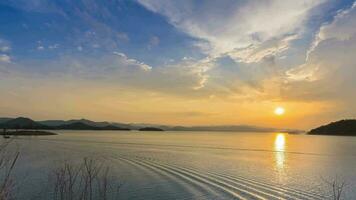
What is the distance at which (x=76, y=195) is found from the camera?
15820mm

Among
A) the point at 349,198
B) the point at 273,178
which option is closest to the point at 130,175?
the point at 273,178

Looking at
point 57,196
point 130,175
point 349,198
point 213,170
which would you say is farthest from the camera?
point 213,170

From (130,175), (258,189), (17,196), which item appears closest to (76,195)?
(17,196)

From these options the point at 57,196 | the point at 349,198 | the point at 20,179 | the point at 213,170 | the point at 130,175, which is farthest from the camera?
the point at 213,170

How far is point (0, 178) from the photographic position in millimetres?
19406

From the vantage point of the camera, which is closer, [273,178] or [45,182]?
[45,182]

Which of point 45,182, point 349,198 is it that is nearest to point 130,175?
point 45,182

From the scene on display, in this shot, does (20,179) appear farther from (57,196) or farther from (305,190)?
(305,190)

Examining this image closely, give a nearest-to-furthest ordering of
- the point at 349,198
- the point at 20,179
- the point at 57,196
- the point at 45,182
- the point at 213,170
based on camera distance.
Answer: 1. the point at 57,196
2. the point at 349,198
3. the point at 45,182
4. the point at 20,179
5. the point at 213,170

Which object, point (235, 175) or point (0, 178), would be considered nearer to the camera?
point (0, 178)

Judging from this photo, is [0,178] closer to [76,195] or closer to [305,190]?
[76,195]

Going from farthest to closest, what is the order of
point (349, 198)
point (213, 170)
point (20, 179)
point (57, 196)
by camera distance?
point (213, 170) → point (20, 179) → point (349, 198) → point (57, 196)

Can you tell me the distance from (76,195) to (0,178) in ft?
21.0

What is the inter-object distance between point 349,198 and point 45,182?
16237 millimetres
